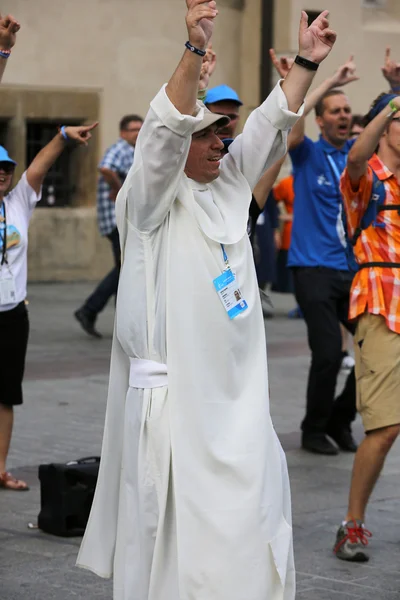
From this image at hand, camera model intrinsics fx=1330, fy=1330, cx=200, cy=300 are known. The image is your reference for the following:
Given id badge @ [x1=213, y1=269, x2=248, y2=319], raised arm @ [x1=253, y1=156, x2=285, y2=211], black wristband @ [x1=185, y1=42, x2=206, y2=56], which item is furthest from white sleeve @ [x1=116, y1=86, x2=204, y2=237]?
raised arm @ [x1=253, y1=156, x2=285, y2=211]

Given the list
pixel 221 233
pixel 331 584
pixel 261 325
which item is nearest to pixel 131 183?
pixel 221 233

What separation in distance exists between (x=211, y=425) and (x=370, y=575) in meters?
1.79

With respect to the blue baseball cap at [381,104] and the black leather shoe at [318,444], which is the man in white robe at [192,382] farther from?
the black leather shoe at [318,444]

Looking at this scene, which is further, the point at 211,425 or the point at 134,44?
the point at 134,44

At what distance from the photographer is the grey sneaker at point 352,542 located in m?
5.63

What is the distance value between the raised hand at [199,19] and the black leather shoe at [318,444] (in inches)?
174

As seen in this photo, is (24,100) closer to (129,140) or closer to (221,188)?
(129,140)

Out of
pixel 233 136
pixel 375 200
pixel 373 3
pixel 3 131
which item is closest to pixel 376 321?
pixel 375 200

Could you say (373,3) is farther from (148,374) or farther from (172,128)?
(172,128)

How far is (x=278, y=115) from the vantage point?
4207 mm

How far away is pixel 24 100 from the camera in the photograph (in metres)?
17.7

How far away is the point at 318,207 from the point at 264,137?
3906 millimetres

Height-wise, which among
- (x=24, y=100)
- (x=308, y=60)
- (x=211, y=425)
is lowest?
(x=24, y=100)

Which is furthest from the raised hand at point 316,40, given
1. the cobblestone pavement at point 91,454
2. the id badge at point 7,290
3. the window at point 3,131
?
the window at point 3,131
